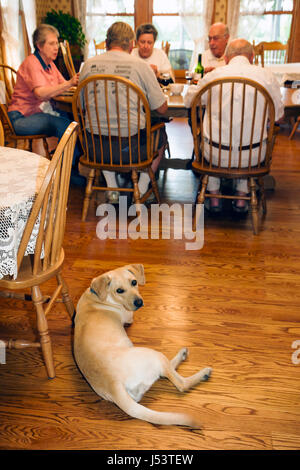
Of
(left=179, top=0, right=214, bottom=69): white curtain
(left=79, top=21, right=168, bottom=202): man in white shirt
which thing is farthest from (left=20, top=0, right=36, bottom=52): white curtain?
(left=79, top=21, right=168, bottom=202): man in white shirt

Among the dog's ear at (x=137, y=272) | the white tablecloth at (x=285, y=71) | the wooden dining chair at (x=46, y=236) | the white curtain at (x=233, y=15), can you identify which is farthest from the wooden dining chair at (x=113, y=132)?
the white curtain at (x=233, y=15)

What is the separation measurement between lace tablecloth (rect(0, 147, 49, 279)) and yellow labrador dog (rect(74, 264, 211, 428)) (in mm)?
328

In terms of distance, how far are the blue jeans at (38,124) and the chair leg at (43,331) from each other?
6.67ft

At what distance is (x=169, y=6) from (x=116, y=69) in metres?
4.59

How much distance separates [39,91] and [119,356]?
2280 mm

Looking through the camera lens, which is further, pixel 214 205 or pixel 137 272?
pixel 214 205

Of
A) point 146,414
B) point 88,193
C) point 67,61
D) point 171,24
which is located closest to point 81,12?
point 171,24

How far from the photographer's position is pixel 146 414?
1267 millimetres

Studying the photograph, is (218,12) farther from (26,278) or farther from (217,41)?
(26,278)

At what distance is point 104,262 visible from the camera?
235 cm

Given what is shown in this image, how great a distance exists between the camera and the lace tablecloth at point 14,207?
1.31 metres

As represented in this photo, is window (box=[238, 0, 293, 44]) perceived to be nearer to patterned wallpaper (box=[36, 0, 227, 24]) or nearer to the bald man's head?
patterned wallpaper (box=[36, 0, 227, 24])

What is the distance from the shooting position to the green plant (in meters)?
6.13
